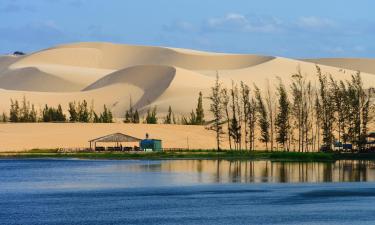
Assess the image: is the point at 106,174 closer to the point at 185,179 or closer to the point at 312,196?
the point at 185,179

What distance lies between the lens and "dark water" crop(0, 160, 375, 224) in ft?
141

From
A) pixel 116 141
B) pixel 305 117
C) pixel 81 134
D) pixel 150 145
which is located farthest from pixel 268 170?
pixel 81 134

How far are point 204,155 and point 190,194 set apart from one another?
4374 centimetres

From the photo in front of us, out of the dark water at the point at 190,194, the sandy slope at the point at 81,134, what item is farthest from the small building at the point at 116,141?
the dark water at the point at 190,194

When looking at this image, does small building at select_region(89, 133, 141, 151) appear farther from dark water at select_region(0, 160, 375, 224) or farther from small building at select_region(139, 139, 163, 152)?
dark water at select_region(0, 160, 375, 224)

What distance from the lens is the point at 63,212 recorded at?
1775 inches

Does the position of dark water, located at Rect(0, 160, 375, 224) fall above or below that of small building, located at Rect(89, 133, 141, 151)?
below

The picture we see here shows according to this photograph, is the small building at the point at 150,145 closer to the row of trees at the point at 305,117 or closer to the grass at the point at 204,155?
the grass at the point at 204,155

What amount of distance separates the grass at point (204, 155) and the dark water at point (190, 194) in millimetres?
10314

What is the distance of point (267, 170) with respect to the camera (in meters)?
73.1

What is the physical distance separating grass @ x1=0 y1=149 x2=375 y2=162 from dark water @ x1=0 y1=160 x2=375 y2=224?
10.3 meters

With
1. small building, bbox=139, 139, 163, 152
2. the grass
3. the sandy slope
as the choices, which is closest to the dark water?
the grass

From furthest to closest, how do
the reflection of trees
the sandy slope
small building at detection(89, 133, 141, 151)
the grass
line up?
1. the sandy slope
2. small building at detection(89, 133, 141, 151)
3. the grass
4. the reflection of trees

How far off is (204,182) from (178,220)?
18.9 meters
